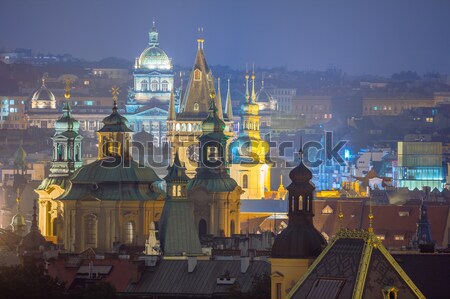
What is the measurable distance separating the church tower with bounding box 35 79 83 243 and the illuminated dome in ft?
254

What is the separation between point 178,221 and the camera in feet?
290

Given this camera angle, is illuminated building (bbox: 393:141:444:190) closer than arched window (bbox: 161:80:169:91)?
Yes

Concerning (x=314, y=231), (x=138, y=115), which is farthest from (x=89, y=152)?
(x=314, y=231)

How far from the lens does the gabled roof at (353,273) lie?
2135 inches

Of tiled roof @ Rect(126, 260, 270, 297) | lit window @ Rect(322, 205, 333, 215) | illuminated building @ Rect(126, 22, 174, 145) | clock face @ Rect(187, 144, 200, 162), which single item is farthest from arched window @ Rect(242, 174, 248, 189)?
illuminated building @ Rect(126, 22, 174, 145)

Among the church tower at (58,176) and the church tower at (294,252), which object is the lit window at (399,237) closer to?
the church tower at (58,176)

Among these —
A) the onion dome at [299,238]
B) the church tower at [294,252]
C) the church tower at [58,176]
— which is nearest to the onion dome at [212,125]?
the church tower at [58,176]

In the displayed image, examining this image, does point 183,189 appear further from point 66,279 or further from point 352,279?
point 352,279

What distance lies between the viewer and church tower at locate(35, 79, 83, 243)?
332 ft

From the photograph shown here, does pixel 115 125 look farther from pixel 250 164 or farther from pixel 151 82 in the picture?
pixel 151 82

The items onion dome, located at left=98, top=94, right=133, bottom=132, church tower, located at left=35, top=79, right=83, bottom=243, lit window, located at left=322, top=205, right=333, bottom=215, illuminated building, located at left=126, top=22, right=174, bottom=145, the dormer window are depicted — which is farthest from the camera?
illuminated building, located at left=126, top=22, right=174, bottom=145

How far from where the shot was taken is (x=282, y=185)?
137625 millimetres

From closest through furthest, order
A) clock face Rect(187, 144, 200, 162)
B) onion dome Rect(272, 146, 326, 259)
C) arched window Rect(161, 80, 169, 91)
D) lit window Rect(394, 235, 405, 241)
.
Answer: onion dome Rect(272, 146, 326, 259) < lit window Rect(394, 235, 405, 241) < clock face Rect(187, 144, 200, 162) < arched window Rect(161, 80, 169, 91)

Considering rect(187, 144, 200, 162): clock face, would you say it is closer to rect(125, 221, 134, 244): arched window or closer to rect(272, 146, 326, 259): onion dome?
rect(125, 221, 134, 244): arched window
